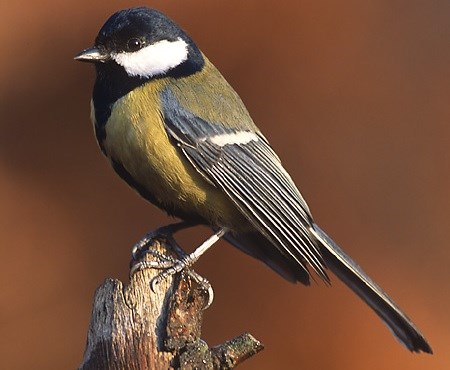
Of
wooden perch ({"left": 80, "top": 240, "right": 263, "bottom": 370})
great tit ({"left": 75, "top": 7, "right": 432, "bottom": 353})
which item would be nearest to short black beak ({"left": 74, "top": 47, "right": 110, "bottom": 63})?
great tit ({"left": 75, "top": 7, "right": 432, "bottom": 353})

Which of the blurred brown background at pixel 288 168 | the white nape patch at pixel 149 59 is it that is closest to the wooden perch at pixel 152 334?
the white nape patch at pixel 149 59

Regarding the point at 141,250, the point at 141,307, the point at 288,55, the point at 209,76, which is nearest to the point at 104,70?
the point at 209,76

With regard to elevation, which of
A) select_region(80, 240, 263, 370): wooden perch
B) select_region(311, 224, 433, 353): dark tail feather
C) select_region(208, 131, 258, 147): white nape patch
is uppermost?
select_region(208, 131, 258, 147): white nape patch

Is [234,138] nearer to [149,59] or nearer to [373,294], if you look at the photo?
[149,59]

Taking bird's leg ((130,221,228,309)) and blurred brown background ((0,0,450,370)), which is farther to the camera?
blurred brown background ((0,0,450,370))

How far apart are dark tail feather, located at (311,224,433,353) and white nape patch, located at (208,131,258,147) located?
1.00 ft

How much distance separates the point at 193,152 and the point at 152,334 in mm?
618

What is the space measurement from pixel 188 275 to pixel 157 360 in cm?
25

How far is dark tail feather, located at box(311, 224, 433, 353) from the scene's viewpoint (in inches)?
119

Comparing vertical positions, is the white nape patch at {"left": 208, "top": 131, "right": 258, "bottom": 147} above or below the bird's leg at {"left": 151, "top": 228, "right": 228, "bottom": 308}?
above

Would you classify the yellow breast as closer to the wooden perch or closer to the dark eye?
the dark eye

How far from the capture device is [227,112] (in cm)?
310

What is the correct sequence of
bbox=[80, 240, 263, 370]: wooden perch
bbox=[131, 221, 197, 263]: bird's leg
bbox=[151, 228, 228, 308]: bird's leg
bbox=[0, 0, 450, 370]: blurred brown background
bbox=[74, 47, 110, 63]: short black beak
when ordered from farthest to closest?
bbox=[0, 0, 450, 370]: blurred brown background
bbox=[74, 47, 110, 63]: short black beak
bbox=[131, 221, 197, 263]: bird's leg
bbox=[151, 228, 228, 308]: bird's leg
bbox=[80, 240, 263, 370]: wooden perch

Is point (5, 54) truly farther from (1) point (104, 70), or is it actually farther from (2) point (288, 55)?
(1) point (104, 70)
